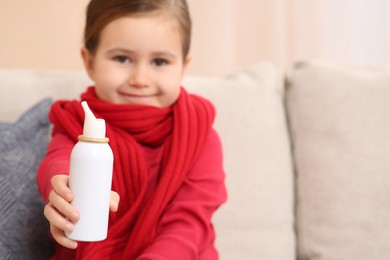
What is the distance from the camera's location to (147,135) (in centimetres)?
117

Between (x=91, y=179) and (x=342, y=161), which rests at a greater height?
(x=91, y=179)

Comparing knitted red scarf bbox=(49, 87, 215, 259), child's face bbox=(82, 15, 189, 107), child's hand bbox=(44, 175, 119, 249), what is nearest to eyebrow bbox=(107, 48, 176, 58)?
child's face bbox=(82, 15, 189, 107)

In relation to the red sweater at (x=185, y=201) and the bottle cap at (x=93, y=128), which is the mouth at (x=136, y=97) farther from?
the bottle cap at (x=93, y=128)

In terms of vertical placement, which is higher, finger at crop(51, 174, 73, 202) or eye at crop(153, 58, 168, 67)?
eye at crop(153, 58, 168, 67)

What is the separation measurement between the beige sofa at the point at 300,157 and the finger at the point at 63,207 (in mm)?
629

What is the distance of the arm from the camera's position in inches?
41.9

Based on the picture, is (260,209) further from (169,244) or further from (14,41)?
(14,41)

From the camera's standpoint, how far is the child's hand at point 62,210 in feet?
2.68

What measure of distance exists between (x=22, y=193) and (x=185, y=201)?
0.36 m

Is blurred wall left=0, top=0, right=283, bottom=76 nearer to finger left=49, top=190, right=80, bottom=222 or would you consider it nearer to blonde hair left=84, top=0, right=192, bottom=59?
blonde hair left=84, top=0, right=192, bottom=59

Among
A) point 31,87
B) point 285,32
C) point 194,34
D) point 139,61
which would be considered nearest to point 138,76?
point 139,61

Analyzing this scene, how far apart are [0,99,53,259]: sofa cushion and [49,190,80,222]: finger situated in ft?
1.03

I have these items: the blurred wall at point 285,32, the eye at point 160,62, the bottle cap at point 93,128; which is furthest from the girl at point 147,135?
the blurred wall at point 285,32

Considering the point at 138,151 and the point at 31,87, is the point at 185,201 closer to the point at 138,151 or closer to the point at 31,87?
the point at 138,151
